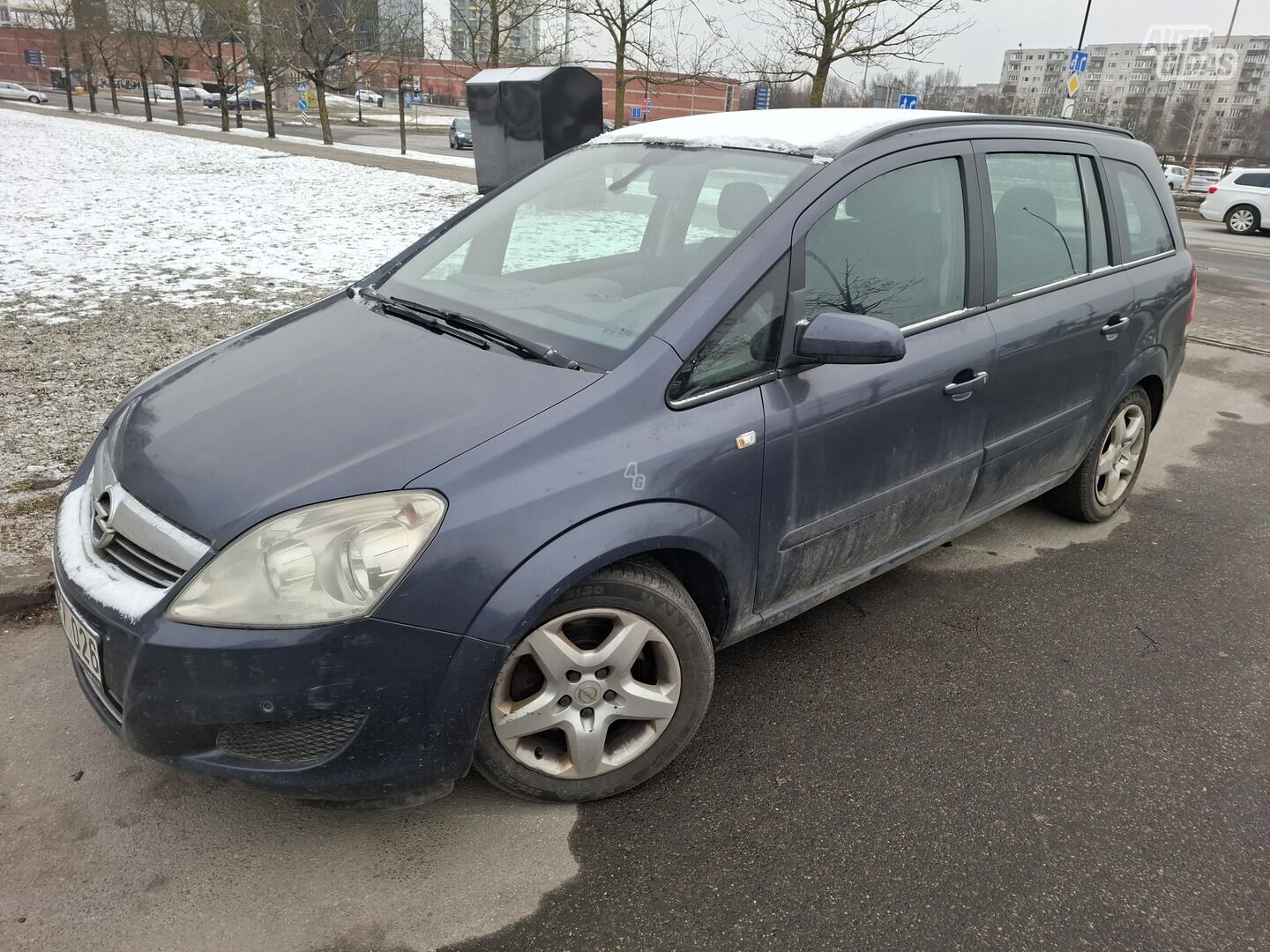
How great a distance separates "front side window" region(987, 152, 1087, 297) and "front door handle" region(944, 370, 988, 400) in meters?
0.35

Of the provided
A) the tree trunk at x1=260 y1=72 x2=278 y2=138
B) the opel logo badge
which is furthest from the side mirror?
the tree trunk at x1=260 y1=72 x2=278 y2=138

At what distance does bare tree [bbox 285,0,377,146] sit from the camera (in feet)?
78.1

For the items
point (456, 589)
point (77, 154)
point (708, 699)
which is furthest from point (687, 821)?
point (77, 154)

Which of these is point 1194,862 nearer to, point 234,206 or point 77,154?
point 234,206

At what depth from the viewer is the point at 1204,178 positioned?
109ft

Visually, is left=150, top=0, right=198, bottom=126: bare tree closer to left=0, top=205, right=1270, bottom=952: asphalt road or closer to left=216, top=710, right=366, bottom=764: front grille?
left=0, top=205, right=1270, bottom=952: asphalt road

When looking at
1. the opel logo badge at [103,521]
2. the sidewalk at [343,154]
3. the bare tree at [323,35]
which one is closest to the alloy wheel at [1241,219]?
the sidewalk at [343,154]

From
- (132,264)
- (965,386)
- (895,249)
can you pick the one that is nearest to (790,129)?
(895,249)

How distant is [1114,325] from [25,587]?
13.9 ft

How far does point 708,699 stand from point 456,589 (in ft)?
2.83

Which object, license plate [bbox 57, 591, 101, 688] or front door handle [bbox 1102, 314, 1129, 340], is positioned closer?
license plate [bbox 57, 591, 101, 688]

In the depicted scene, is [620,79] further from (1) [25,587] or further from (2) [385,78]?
(2) [385,78]

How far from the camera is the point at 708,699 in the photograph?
8.09 ft

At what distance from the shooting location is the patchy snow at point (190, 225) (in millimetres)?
7461
